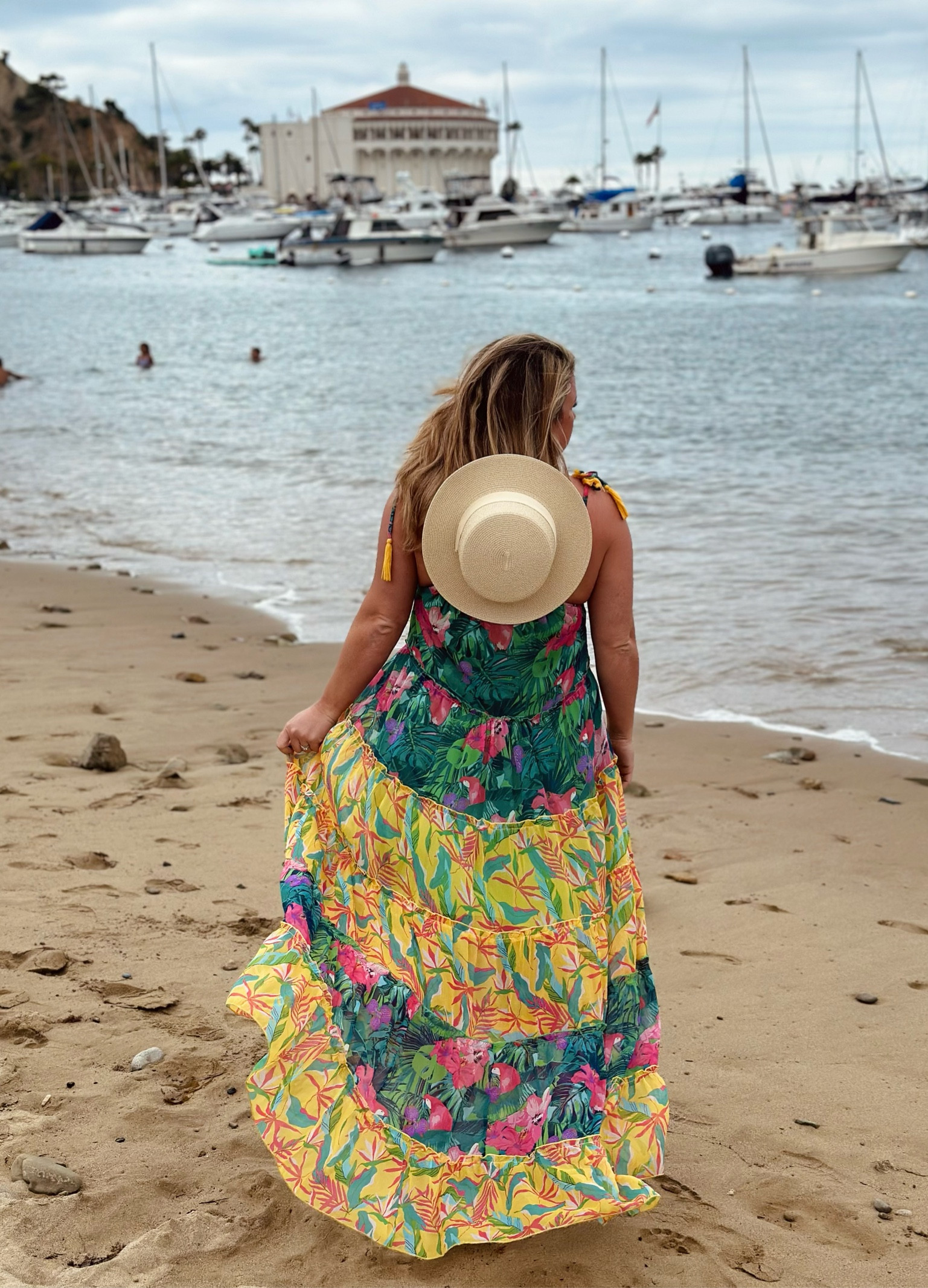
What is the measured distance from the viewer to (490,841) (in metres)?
2.47

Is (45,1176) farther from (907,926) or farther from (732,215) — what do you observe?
(732,215)

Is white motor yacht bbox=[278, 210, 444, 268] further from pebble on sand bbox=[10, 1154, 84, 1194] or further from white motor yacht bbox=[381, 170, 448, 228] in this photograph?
pebble on sand bbox=[10, 1154, 84, 1194]

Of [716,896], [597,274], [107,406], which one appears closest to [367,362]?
[107,406]

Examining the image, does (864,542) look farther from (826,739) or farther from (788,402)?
(788,402)

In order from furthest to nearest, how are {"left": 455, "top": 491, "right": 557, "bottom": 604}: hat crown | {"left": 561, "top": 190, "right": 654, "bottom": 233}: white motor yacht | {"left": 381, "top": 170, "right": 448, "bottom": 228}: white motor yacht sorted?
{"left": 561, "top": 190, "right": 654, "bottom": 233}: white motor yacht < {"left": 381, "top": 170, "right": 448, "bottom": 228}: white motor yacht < {"left": 455, "top": 491, "right": 557, "bottom": 604}: hat crown

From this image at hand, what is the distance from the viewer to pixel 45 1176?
258 centimetres

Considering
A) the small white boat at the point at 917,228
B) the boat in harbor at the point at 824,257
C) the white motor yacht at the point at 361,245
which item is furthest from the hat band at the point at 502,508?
the white motor yacht at the point at 361,245

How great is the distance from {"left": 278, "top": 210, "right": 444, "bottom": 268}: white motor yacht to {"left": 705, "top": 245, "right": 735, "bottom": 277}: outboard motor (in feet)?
54.4

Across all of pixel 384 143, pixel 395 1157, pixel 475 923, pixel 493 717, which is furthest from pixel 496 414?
pixel 384 143

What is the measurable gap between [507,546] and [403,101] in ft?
439

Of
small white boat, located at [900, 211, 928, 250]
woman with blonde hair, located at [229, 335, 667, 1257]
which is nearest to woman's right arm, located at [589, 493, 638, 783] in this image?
woman with blonde hair, located at [229, 335, 667, 1257]

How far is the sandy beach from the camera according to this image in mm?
2486

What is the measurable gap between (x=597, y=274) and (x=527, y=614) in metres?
56.8

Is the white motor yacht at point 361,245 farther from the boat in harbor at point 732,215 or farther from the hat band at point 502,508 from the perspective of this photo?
the hat band at point 502,508
